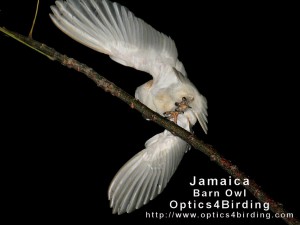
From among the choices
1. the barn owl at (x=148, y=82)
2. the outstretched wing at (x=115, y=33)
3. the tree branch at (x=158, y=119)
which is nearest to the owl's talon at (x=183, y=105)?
the barn owl at (x=148, y=82)

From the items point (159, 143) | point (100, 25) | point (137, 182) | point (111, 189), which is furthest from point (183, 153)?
point (100, 25)

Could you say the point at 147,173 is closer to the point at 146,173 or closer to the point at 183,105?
the point at 146,173

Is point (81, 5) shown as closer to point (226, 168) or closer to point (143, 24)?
point (143, 24)

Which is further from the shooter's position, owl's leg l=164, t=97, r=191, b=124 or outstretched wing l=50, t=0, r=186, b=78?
owl's leg l=164, t=97, r=191, b=124

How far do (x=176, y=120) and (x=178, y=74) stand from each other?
0.16 metres

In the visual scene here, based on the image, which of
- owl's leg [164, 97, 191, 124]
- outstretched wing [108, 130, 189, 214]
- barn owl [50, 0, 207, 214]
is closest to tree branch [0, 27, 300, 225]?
barn owl [50, 0, 207, 214]

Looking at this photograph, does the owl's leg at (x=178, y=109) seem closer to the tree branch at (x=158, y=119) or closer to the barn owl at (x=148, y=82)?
the barn owl at (x=148, y=82)

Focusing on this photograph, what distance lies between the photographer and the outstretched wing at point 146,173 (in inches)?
A: 52.5

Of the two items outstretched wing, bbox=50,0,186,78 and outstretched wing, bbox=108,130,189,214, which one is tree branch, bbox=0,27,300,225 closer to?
outstretched wing, bbox=50,0,186,78

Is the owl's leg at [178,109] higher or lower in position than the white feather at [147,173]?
higher

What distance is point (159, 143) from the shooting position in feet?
4.73

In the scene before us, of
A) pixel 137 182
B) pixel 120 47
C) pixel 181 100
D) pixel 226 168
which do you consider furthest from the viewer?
pixel 137 182

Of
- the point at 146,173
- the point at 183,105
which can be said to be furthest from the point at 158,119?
the point at 146,173

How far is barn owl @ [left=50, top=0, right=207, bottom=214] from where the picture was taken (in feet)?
3.59
